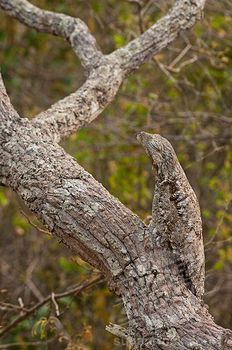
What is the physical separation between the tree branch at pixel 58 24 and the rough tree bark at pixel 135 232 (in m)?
0.72

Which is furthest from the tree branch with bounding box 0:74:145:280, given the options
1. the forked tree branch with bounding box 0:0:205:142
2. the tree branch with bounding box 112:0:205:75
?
the tree branch with bounding box 112:0:205:75

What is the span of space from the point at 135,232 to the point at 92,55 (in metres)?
1.07

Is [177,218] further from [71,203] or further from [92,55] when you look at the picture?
[92,55]

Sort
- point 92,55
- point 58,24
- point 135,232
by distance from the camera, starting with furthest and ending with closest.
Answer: point 58,24 < point 92,55 < point 135,232

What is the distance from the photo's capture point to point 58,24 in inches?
107

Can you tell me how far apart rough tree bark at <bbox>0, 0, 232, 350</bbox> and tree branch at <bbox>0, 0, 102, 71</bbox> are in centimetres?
72

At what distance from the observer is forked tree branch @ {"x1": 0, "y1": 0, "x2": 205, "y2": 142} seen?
218 centimetres

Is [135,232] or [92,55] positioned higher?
[92,55]

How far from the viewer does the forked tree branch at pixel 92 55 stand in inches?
85.9

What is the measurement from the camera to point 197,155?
464 cm

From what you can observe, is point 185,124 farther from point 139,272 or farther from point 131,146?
point 139,272

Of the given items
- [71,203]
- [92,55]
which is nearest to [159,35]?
[92,55]

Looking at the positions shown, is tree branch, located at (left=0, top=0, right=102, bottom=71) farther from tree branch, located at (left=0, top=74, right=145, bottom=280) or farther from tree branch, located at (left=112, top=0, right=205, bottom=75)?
tree branch, located at (left=0, top=74, right=145, bottom=280)

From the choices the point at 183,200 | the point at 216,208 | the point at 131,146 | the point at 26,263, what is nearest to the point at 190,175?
the point at 216,208
